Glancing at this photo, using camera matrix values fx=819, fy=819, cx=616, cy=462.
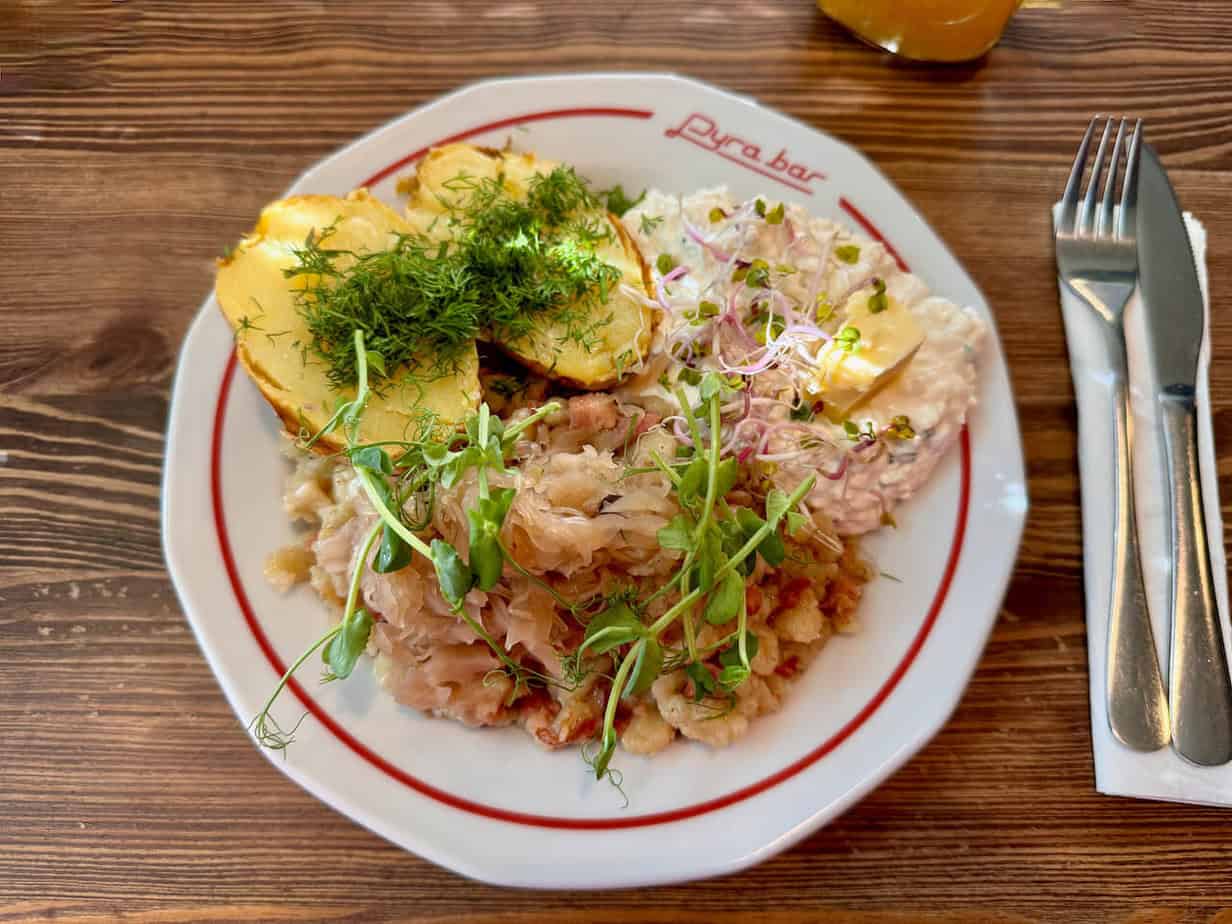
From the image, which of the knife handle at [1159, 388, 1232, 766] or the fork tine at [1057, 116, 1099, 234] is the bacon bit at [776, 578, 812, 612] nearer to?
the knife handle at [1159, 388, 1232, 766]

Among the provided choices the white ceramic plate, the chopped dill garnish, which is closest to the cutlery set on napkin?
the white ceramic plate

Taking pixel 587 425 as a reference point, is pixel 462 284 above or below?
above

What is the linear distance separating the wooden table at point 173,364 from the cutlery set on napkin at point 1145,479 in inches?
3.2

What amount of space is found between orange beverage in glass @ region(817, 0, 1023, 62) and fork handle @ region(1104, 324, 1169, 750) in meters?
1.39

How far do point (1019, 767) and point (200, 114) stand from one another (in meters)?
2.96

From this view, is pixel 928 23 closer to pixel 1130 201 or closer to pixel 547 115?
pixel 1130 201

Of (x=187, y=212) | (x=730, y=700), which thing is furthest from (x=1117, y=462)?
(x=187, y=212)

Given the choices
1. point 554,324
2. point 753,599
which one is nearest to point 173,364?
point 554,324

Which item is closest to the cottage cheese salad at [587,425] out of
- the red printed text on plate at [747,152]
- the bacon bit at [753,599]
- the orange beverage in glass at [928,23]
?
the bacon bit at [753,599]

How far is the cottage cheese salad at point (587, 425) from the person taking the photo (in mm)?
1580

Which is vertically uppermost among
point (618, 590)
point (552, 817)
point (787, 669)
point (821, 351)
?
point (821, 351)

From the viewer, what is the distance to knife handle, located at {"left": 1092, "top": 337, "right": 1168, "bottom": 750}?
72.4 inches

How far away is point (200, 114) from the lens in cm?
Answer: 257

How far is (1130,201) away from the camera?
86.8 inches
